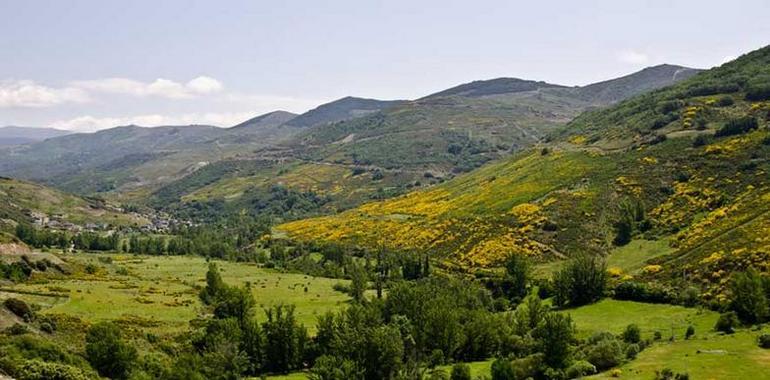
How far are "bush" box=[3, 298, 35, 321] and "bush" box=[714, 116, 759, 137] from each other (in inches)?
7039

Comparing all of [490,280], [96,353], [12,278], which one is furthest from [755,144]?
[12,278]

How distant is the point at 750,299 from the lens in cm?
8700

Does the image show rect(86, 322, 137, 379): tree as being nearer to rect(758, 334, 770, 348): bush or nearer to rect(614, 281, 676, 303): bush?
rect(758, 334, 770, 348): bush

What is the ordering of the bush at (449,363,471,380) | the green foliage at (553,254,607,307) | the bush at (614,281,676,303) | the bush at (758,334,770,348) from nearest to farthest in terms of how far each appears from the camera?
the bush at (758,334,770,348) < the bush at (449,363,471,380) < the bush at (614,281,676,303) < the green foliage at (553,254,607,307)

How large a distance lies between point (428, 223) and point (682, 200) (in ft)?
250

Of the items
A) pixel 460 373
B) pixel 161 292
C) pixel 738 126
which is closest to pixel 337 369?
pixel 460 373

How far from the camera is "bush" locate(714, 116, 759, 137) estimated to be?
6880 inches

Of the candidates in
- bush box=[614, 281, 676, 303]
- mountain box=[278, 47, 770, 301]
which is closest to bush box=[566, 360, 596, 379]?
mountain box=[278, 47, 770, 301]

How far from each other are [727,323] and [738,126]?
113835mm

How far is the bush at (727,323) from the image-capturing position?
84137 millimetres

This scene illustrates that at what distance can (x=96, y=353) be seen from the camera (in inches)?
3115

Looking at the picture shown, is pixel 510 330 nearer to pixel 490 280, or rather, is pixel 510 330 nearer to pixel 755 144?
pixel 490 280

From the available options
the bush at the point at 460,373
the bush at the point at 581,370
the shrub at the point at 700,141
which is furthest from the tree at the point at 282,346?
the shrub at the point at 700,141

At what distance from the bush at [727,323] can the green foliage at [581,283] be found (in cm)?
3268
